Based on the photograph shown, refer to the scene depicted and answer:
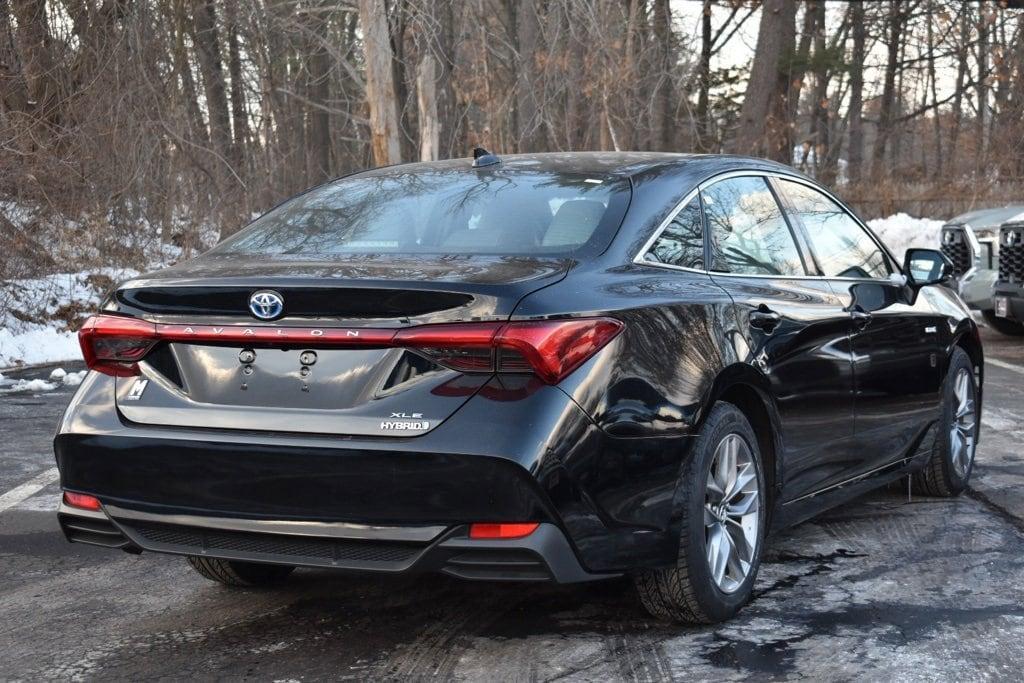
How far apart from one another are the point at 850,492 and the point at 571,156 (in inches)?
68.1

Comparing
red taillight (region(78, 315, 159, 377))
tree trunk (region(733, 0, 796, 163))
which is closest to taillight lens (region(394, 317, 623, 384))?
red taillight (region(78, 315, 159, 377))

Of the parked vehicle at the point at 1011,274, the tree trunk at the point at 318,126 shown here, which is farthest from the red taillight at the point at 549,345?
the tree trunk at the point at 318,126

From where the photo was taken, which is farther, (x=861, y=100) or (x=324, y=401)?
(x=861, y=100)

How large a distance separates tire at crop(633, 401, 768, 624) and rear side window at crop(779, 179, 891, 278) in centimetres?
126

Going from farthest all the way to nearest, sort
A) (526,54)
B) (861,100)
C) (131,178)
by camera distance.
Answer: (861,100), (526,54), (131,178)

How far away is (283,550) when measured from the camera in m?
3.81

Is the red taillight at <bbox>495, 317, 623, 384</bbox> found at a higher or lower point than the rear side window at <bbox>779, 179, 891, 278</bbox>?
lower

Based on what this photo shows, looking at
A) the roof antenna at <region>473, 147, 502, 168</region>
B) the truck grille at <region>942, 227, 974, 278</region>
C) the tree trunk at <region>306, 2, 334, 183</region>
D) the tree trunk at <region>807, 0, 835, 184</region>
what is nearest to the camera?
the roof antenna at <region>473, 147, 502, 168</region>

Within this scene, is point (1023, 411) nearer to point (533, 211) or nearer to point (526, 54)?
point (533, 211)

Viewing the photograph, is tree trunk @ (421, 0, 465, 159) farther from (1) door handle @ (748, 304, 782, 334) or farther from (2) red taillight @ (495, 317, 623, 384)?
(2) red taillight @ (495, 317, 623, 384)

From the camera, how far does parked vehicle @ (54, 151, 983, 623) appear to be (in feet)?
12.0

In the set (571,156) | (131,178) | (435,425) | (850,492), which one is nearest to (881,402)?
(850,492)

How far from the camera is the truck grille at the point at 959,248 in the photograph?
1411cm

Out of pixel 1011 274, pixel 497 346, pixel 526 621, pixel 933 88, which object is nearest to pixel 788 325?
pixel 526 621
